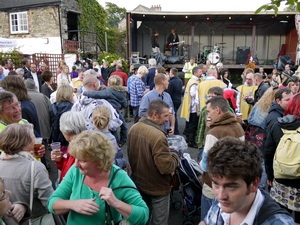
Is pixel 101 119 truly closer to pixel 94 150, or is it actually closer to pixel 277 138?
pixel 94 150

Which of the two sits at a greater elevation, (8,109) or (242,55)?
(242,55)

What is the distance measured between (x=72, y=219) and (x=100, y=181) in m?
0.30

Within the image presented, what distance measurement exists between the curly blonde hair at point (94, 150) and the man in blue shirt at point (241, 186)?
2.47 ft

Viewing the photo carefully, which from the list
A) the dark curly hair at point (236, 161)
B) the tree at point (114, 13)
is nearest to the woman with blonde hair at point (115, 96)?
the dark curly hair at point (236, 161)

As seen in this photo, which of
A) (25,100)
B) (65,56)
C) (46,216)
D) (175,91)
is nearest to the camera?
(46,216)

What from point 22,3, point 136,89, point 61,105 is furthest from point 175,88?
point 22,3

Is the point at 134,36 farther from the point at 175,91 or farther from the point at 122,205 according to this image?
the point at 122,205

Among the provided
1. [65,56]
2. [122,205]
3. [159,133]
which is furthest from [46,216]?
[65,56]

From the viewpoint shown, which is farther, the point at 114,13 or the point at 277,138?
the point at 114,13

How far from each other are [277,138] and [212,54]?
15.2 metres

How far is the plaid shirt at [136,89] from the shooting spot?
23.4ft

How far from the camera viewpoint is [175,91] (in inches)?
273

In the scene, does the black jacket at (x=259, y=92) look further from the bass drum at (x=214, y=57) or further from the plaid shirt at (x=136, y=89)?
the bass drum at (x=214, y=57)

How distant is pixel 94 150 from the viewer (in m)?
1.82
